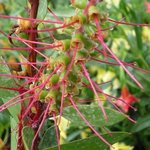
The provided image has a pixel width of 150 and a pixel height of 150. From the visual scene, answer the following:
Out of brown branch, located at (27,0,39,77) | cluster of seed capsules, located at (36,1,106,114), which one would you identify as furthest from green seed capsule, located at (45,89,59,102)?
brown branch, located at (27,0,39,77)

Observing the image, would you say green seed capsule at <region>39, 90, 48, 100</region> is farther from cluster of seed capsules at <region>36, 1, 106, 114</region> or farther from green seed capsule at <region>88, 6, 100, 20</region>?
green seed capsule at <region>88, 6, 100, 20</region>

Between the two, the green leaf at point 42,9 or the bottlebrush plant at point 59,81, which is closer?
the bottlebrush plant at point 59,81

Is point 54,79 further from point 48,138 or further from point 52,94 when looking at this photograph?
point 48,138

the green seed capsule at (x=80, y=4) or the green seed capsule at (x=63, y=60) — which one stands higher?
the green seed capsule at (x=80, y=4)

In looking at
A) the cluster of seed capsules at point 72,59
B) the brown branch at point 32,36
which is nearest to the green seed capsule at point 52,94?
the cluster of seed capsules at point 72,59

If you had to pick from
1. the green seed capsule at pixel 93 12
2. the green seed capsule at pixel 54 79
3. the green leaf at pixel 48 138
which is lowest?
the green leaf at pixel 48 138

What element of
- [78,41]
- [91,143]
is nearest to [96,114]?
[91,143]

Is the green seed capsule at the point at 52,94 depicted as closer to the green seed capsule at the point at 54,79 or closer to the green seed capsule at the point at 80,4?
the green seed capsule at the point at 54,79
